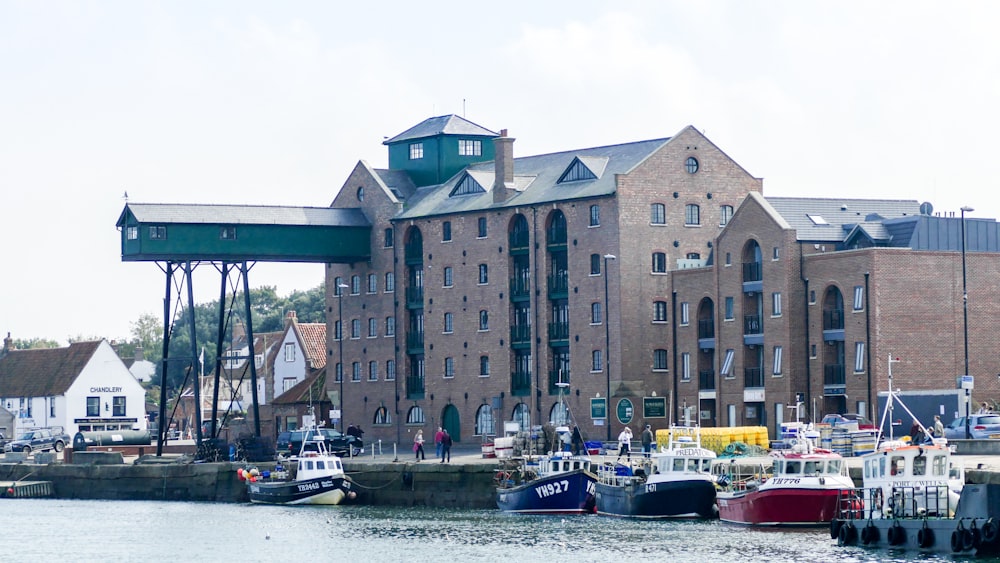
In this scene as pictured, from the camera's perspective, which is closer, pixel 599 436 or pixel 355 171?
pixel 599 436

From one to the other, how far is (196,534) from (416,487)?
13523 mm

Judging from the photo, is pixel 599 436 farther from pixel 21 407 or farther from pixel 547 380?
pixel 21 407

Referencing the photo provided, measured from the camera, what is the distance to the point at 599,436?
97375 mm

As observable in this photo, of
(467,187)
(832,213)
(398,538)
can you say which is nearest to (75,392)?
(467,187)

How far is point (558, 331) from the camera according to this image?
10094 centimetres

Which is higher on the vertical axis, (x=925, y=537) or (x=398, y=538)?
(x=925, y=537)

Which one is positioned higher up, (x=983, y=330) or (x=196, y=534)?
(x=983, y=330)

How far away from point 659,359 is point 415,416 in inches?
659

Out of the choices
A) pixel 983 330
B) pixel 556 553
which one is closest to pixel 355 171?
pixel 983 330

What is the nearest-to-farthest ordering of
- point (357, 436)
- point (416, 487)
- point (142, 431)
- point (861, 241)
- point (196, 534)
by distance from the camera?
point (196, 534)
point (416, 487)
point (861, 241)
point (357, 436)
point (142, 431)

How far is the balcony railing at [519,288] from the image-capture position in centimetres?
10250

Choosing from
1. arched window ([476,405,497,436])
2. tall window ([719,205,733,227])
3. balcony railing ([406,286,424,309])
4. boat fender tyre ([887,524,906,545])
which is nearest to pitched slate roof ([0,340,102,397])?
balcony railing ([406,286,424,309])

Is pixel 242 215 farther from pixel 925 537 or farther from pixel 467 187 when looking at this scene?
pixel 925 537

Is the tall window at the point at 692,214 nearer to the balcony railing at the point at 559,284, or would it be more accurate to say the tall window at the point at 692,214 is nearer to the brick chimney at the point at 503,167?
the balcony railing at the point at 559,284
